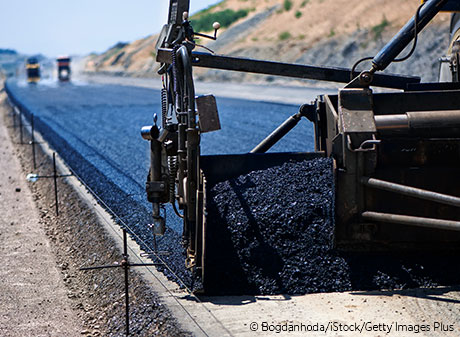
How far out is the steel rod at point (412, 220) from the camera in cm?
541

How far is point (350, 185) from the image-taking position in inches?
233

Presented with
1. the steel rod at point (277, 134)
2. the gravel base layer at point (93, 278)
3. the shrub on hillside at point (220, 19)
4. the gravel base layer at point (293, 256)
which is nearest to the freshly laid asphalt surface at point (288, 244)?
the gravel base layer at point (293, 256)

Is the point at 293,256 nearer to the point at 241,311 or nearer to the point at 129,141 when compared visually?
the point at 241,311

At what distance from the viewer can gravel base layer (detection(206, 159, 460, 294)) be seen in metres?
6.19

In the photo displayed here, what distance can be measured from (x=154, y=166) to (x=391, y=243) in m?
2.29

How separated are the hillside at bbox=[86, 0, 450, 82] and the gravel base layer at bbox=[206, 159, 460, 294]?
81.4 feet

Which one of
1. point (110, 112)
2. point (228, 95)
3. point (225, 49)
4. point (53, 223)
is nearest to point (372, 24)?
point (228, 95)

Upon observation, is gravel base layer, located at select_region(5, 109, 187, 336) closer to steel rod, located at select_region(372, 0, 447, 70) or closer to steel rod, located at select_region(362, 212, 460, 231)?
steel rod, located at select_region(362, 212, 460, 231)

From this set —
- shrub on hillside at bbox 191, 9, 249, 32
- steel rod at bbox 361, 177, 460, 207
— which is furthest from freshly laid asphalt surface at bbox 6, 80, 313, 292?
shrub on hillside at bbox 191, 9, 249, 32

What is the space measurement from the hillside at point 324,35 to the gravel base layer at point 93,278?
22285mm

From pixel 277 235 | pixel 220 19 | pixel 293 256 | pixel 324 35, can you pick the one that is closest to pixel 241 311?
pixel 293 256

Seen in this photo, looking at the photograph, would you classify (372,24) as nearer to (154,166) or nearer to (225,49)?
(225,49)

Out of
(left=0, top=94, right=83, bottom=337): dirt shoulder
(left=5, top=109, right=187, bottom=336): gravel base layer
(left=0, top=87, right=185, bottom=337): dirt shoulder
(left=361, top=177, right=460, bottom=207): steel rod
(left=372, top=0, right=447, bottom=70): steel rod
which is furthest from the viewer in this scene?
(left=0, top=94, right=83, bottom=337): dirt shoulder

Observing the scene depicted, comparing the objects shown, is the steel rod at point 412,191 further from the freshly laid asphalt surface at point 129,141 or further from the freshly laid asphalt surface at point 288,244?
the freshly laid asphalt surface at point 129,141
